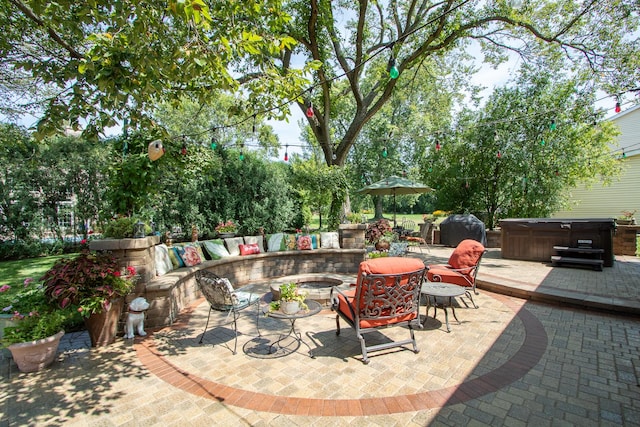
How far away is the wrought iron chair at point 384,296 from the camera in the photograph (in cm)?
310

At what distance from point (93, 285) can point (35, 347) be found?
2.43ft

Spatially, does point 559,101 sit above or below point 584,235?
above

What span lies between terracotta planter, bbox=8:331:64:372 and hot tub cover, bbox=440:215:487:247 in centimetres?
1063

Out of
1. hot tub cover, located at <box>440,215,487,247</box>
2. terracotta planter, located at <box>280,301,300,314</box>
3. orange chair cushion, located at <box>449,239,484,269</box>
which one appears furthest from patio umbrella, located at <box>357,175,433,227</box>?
terracotta planter, located at <box>280,301,300,314</box>

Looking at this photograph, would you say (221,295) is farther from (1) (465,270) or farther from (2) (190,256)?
(1) (465,270)

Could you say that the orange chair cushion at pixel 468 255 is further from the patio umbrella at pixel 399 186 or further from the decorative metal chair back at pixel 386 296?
the patio umbrella at pixel 399 186

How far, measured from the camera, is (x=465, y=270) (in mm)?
4805

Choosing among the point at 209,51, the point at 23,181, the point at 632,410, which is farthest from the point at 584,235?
the point at 23,181

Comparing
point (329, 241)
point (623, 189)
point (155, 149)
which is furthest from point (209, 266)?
point (623, 189)

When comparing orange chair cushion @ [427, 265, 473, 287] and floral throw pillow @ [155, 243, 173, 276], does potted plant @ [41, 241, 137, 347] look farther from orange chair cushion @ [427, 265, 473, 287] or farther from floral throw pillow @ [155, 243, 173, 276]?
orange chair cushion @ [427, 265, 473, 287]

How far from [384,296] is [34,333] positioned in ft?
11.9

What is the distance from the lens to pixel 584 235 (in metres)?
7.13

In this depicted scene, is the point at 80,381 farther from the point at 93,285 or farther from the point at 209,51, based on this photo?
the point at 209,51

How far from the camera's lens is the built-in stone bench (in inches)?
159
